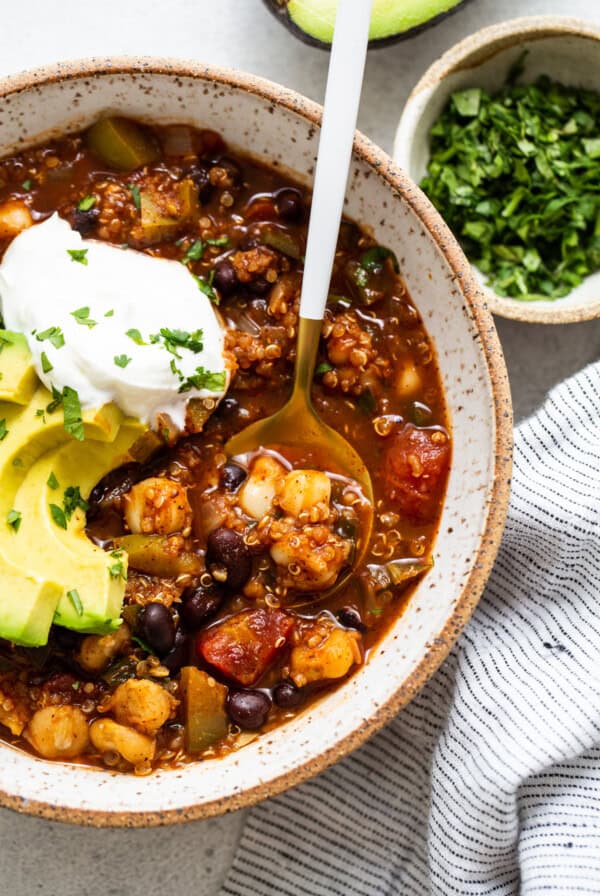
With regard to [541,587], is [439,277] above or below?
above

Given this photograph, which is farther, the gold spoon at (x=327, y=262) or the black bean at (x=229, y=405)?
the black bean at (x=229, y=405)

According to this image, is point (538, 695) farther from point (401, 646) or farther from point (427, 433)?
point (427, 433)

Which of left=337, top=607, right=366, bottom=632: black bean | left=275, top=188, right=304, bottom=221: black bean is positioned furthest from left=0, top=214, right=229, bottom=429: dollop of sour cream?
left=337, top=607, right=366, bottom=632: black bean

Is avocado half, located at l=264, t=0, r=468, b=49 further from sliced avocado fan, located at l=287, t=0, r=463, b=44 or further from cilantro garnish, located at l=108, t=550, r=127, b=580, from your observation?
cilantro garnish, located at l=108, t=550, r=127, b=580

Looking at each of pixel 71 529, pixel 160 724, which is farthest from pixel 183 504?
pixel 160 724

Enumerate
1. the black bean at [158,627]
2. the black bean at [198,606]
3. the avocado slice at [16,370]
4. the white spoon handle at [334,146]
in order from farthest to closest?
the black bean at [198,606] < the black bean at [158,627] < the avocado slice at [16,370] < the white spoon handle at [334,146]

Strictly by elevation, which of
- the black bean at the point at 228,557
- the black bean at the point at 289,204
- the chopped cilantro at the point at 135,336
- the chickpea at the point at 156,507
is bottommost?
the black bean at the point at 228,557

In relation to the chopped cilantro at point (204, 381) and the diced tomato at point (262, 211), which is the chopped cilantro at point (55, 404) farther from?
the diced tomato at point (262, 211)

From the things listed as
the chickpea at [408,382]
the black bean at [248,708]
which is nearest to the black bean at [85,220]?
the chickpea at [408,382]
